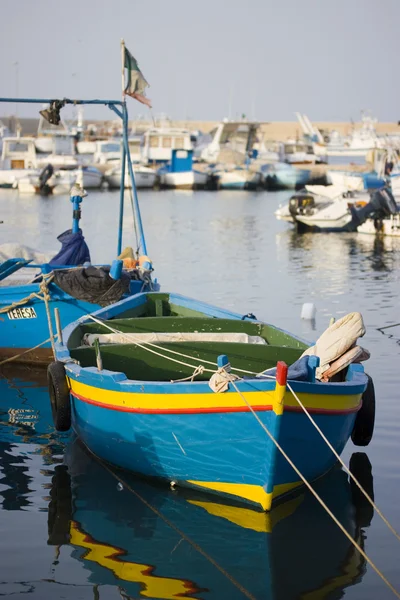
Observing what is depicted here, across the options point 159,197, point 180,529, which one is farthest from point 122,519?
point 159,197

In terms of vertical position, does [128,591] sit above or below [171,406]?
below

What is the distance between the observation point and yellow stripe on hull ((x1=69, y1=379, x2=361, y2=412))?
29.5 feet

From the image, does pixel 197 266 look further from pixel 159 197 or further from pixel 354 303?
pixel 159 197

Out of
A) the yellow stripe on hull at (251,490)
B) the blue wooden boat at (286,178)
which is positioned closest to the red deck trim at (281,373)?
the yellow stripe on hull at (251,490)

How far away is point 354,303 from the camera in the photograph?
23.5 metres

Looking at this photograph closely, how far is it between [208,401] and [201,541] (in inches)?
48.3

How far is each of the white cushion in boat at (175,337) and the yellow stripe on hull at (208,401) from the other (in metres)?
2.04

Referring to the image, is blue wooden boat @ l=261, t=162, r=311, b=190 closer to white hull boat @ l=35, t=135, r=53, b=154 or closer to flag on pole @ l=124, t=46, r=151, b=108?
white hull boat @ l=35, t=135, r=53, b=154

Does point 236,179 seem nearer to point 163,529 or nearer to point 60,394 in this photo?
point 60,394

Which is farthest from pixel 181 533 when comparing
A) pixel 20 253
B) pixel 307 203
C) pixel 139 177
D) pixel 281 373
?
pixel 139 177

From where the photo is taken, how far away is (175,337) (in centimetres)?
1257

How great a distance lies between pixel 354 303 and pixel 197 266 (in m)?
8.90

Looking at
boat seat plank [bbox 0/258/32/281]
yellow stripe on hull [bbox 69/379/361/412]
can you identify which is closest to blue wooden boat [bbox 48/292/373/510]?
yellow stripe on hull [bbox 69/379/361/412]

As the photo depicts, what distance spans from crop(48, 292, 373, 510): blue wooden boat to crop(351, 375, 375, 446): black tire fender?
1cm
